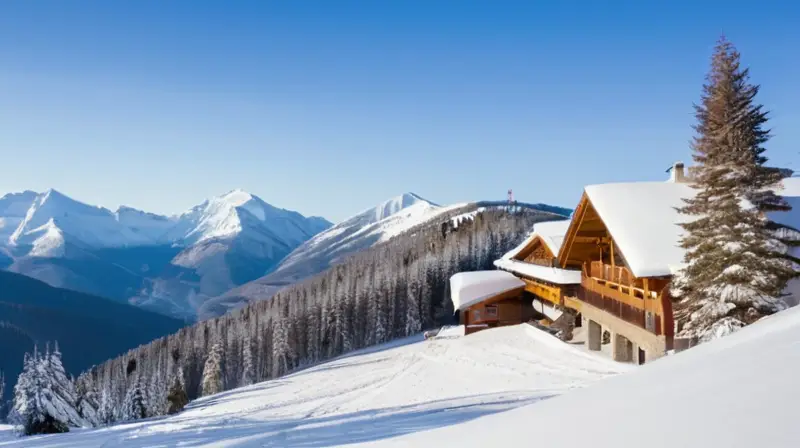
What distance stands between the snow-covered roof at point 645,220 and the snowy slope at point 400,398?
144 inches

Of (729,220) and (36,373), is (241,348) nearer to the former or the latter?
(36,373)

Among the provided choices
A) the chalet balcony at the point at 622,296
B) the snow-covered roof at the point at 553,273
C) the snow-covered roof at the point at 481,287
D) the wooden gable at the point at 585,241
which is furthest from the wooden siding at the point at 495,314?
the chalet balcony at the point at 622,296

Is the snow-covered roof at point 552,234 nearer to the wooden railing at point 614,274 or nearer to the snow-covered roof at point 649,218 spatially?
the wooden railing at point 614,274

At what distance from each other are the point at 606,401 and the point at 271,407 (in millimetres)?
17211

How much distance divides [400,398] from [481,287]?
20110 millimetres

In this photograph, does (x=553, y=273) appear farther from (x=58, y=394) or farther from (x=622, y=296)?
(x=58, y=394)

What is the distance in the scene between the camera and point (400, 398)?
1680 cm

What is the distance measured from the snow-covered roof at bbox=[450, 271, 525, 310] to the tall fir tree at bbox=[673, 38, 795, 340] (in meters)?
22.0

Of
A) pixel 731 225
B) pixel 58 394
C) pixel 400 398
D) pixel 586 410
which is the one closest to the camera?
pixel 586 410

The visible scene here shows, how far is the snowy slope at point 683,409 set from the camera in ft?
11.5

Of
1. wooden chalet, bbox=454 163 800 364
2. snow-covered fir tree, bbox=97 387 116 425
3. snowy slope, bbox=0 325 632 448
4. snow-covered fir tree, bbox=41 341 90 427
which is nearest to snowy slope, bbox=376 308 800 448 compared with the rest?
snowy slope, bbox=0 325 632 448

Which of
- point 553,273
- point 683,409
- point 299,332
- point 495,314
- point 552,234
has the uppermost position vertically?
point 552,234

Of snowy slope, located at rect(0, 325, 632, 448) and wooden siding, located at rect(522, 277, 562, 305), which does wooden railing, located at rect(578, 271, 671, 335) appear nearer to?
snowy slope, located at rect(0, 325, 632, 448)

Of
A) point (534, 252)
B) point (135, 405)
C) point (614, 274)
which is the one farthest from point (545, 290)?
point (135, 405)
